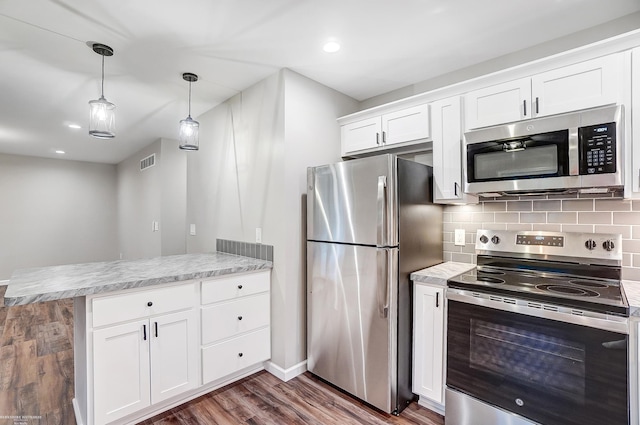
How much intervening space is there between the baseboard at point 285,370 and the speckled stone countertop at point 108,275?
816 millimetres

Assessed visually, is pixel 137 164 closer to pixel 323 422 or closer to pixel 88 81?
pixel 88 81

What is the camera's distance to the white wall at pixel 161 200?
15.4 ft

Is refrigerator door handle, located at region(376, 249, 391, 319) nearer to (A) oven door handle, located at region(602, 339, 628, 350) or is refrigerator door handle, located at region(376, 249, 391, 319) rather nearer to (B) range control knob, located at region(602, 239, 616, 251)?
Answer: (A) oven door handle, located at region(602, 339, 628, 350)

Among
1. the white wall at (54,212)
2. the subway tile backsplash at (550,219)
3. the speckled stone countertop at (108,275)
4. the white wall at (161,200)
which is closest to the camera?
the speckled stone countertop at (108,275)

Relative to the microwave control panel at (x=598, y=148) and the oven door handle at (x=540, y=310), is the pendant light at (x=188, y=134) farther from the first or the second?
the microwave control panel at (x=598, y=148)

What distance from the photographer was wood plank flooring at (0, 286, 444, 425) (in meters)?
1.98

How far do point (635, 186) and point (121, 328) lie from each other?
290 cm

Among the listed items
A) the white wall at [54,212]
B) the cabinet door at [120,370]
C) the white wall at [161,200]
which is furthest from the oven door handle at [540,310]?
the white wall at [54,212]

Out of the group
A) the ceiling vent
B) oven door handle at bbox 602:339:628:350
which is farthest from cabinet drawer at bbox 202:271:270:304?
the ceiling vent

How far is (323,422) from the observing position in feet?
6.42

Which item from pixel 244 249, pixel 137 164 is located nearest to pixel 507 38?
pixel 244 249

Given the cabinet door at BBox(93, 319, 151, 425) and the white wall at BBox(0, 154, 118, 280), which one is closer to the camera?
the cabinet door at BBox(93, 319, 151, 425)

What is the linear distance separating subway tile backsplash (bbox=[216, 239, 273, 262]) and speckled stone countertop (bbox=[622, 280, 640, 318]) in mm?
2156

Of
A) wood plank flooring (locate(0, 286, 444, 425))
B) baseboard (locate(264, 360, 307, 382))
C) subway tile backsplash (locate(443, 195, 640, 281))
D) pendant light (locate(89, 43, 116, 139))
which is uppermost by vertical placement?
pendant light (locate(89, 43, 116, 139))
